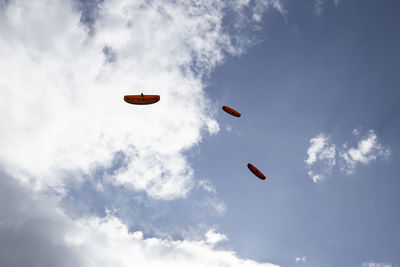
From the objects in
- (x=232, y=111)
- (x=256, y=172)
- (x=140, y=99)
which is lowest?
(x=256, y=172)

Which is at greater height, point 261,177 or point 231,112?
point 231,112

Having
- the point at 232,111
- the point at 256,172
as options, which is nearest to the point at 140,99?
the point at 232,111

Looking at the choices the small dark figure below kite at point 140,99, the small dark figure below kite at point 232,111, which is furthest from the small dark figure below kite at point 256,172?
the small dark figure below kite at point 140,99

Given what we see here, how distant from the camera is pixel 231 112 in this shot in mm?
122750

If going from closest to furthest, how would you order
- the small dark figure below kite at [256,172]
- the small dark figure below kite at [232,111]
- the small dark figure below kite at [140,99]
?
the small dark figure below kite at [140,99] → the small dark figure below kite at [232,111] → the small dark figure below kite at [256,172]

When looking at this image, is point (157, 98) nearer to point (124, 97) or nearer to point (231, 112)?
point (124, 97)

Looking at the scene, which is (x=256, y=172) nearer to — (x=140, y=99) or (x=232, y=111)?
(x=232, y=111)

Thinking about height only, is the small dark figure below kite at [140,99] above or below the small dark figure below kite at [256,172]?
above

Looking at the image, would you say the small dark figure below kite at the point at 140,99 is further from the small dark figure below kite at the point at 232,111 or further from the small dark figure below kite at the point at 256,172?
the small dark figure below kite at the point at 256,172

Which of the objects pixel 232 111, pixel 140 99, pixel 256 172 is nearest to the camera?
pixel 140 99

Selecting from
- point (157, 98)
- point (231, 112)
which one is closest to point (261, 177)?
point (231, 112)

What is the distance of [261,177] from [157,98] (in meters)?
63.6

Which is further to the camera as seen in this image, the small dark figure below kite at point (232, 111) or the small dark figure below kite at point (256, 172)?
the small dark figure below kite at point (256, 172)

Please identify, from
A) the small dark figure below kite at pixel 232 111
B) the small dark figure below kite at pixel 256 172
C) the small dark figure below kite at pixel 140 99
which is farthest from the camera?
the small dark figure below kite at pixel 256 172
